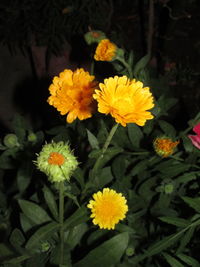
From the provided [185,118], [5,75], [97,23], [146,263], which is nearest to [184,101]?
[185,118]

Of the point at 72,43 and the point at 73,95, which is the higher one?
the point at 73,95

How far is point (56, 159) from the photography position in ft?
1.83

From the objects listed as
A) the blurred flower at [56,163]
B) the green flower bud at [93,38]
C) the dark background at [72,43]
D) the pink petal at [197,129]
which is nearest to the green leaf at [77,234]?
the blurred flower at [56,163]

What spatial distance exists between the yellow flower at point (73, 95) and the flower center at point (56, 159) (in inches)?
8.1

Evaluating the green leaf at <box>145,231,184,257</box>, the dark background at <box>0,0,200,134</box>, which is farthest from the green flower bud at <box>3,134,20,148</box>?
the dark background at <box>0,0,200,134</box>

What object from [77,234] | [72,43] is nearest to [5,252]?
[77,234]

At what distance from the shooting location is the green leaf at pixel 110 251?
65cm

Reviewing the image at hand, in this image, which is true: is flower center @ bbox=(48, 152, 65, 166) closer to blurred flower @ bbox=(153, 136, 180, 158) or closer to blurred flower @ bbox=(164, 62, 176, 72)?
blurred flower @ bbox=(153, 136, 180, 158)

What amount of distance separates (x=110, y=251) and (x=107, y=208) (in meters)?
0.08

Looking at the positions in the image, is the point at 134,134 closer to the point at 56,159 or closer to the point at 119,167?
the point at 119,167

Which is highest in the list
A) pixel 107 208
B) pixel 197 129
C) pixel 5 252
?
pixel 197 129

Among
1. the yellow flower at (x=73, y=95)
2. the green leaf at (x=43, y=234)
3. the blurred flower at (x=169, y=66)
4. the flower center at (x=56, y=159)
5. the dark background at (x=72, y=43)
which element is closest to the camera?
the flower center at (x=56, y=159)

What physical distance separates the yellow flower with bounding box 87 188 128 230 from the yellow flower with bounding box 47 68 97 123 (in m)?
0.18

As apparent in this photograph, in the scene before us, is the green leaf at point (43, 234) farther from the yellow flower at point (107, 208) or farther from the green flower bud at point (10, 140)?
the green flower bud at point (10, 140)
